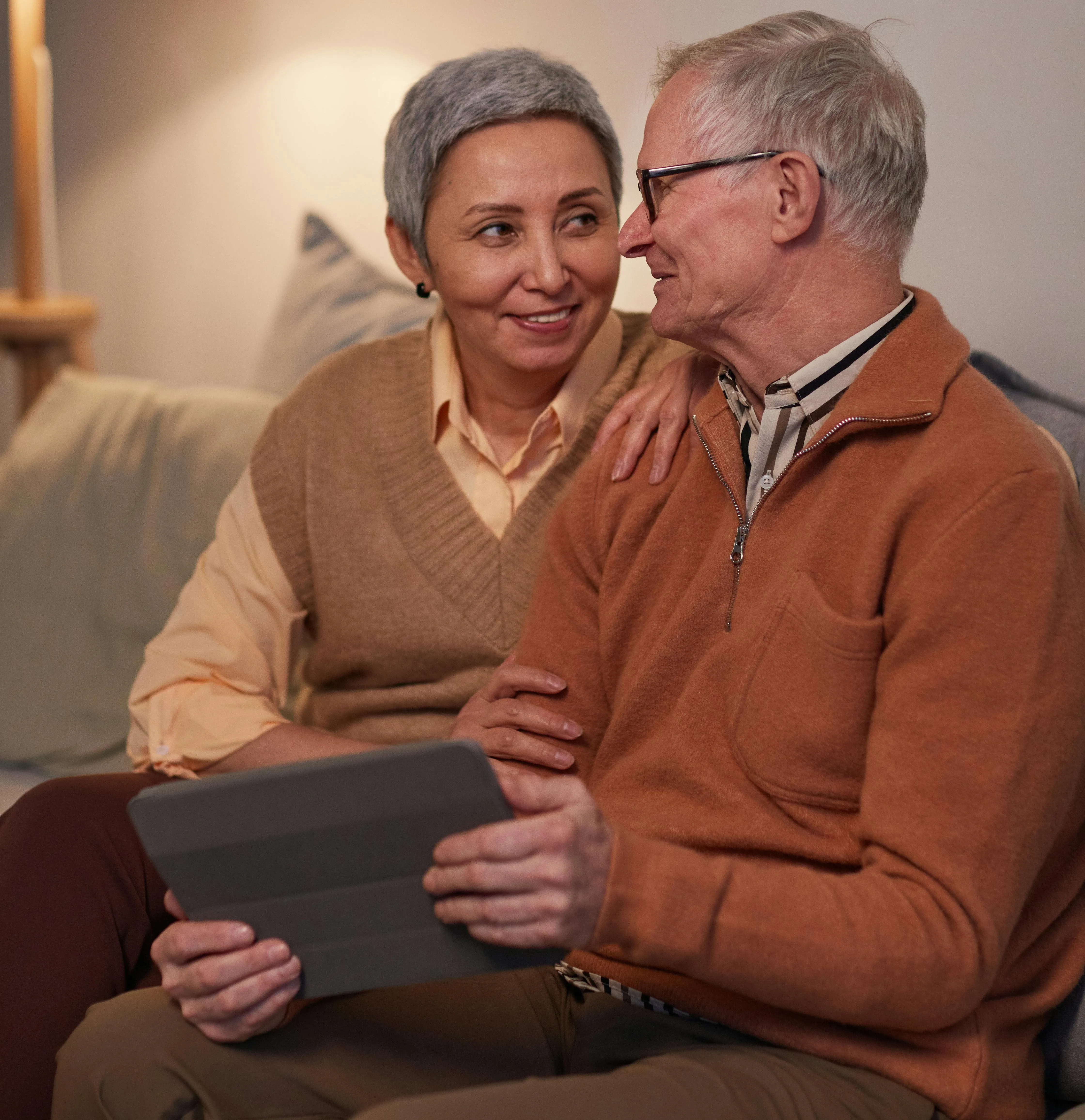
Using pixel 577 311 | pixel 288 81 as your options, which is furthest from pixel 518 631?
pixel 288 81

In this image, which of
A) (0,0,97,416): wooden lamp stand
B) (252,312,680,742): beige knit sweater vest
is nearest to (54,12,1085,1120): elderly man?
(252,312,680,742): beige knit sweater vest

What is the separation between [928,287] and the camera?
1791mm

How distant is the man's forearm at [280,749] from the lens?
5.05 ft

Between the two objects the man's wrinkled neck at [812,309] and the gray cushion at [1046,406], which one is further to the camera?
the gray cushion at [1046,406]

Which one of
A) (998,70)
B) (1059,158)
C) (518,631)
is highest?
(998,70)

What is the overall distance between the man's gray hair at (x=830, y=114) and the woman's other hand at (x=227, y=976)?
0.77 m

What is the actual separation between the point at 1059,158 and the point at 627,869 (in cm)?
120

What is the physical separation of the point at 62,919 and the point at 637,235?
0.88m

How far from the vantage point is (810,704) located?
1.06 metres

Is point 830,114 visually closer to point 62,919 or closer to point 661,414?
point 661,414

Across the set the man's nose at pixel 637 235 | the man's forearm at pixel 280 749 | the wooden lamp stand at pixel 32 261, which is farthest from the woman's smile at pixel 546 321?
the wooden lamp stand at pixel 32 261

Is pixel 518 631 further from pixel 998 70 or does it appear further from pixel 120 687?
pixel 998 70

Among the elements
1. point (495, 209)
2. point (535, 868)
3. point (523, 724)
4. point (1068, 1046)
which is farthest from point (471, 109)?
point (1068, 1046)

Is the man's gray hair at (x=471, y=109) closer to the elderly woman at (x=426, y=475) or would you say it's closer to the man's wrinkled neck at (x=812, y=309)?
A: the elderly woman at (x=426, y=475)
